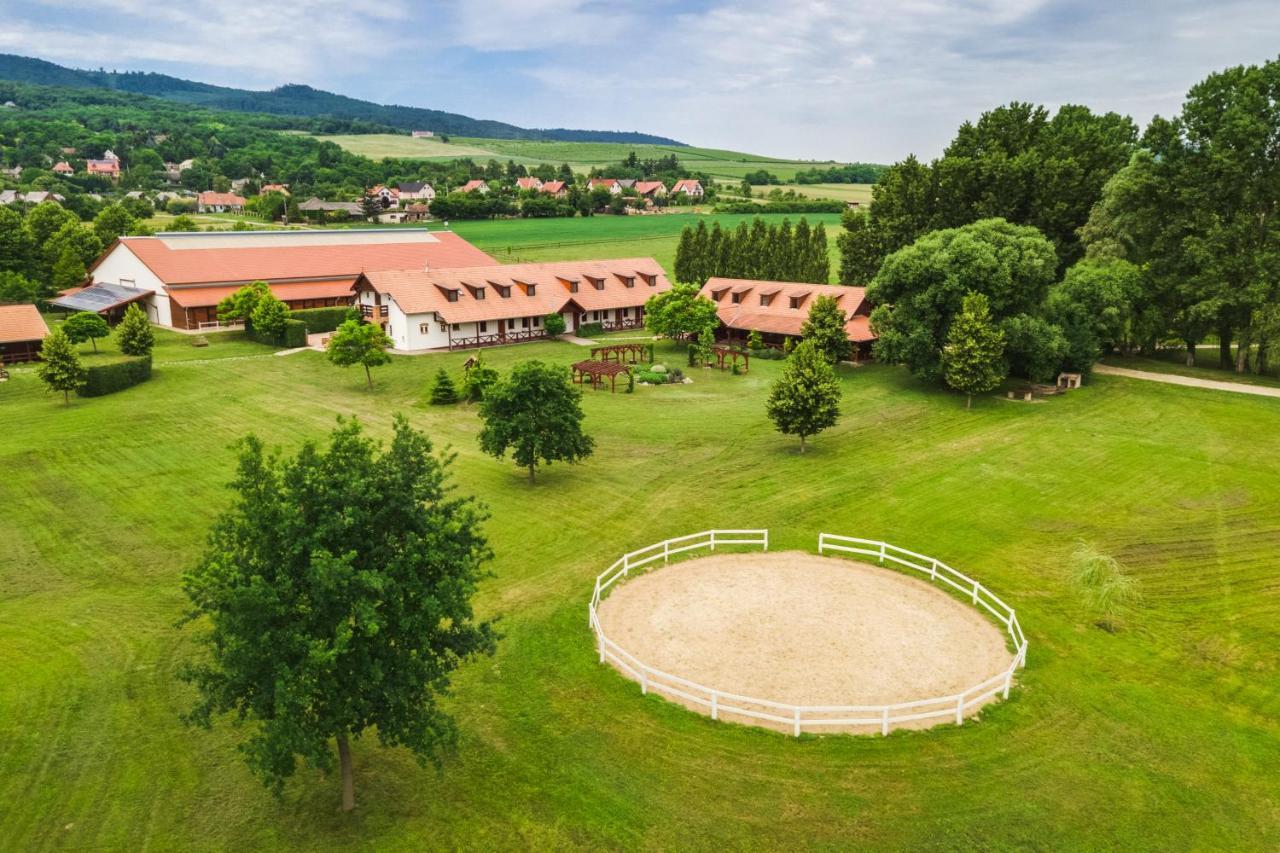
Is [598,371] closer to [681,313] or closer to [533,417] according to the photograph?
[681,313]

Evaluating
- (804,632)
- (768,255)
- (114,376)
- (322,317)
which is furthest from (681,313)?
(804,632)

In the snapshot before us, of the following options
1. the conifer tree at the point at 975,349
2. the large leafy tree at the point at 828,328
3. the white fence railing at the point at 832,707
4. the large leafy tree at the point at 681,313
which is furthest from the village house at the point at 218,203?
the white fence railing at the point at 832,707

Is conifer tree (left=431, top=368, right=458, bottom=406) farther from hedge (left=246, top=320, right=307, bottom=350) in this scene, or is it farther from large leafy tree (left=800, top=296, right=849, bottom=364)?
large leafy tree (left=800, top=296, right=849, bottom=364)

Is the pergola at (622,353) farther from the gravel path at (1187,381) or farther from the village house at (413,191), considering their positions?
the village house at (413,191)

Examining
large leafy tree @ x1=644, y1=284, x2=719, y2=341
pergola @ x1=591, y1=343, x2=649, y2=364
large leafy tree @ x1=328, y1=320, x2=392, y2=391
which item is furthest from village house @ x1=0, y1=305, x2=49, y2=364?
large leafy tree @ x1=644, y1=284, x2=719, y2=341

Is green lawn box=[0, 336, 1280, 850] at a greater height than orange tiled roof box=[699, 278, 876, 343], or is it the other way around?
orange tiled roof box=[699, 278, 876, 343]
